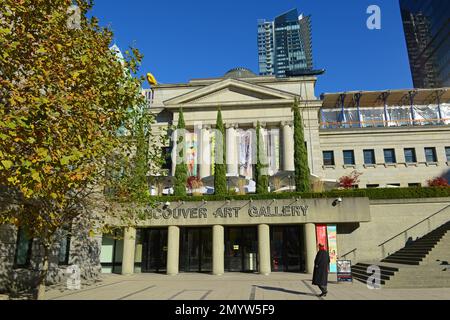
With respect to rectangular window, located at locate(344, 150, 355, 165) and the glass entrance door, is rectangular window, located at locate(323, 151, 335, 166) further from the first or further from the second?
the glass entrance door

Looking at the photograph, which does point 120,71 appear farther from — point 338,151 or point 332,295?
point 338,151

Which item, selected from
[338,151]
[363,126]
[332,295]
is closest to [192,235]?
[332,295]

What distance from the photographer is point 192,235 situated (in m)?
27.6

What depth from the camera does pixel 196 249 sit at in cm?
2741

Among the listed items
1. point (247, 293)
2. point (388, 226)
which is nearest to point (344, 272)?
point (247, 293)

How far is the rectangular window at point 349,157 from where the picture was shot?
45356mm

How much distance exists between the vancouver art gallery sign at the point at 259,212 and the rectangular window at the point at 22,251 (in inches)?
316

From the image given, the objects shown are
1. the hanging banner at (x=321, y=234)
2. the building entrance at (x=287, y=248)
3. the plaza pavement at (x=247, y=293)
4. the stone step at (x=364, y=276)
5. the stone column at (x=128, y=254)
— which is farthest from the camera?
the building entrance at (x=287, y=248)

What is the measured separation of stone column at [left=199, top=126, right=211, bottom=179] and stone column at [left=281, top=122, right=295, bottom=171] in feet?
31.2

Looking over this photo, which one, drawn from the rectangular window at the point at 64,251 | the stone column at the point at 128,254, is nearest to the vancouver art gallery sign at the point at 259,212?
the stone column at the point at 128,254

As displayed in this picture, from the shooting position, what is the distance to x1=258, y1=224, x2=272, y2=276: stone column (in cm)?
2467

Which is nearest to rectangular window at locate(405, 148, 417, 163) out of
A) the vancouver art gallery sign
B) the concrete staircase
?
the concrete staircase

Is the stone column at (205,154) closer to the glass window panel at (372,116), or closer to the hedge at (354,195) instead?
the hedge at (354,195)

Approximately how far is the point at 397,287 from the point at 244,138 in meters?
28.8
